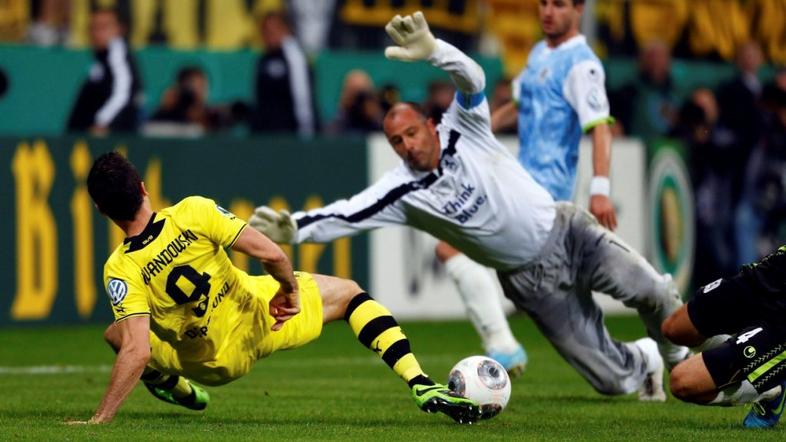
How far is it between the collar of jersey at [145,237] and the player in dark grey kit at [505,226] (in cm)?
117

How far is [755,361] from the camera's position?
7.93 m

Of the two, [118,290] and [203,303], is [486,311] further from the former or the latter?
[118,290]

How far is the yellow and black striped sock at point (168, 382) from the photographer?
8812 mm

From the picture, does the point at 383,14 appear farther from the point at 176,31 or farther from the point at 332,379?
the point at 332,379

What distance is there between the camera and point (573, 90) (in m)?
10.3

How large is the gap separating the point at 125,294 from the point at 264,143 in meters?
8.27

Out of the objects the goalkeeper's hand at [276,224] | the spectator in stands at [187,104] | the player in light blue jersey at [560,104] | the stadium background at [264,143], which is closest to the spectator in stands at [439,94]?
the stadium background at [264,143]

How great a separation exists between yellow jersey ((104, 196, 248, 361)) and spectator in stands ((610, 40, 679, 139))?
12627 mm

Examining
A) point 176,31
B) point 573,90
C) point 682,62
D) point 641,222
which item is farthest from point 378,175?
point 682,62

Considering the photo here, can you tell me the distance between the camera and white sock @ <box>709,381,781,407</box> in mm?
8117

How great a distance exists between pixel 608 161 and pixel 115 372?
3.55 metres

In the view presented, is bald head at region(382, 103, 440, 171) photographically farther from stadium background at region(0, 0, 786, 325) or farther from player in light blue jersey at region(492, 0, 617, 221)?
stadium background at region(0, 0, 786, 325)

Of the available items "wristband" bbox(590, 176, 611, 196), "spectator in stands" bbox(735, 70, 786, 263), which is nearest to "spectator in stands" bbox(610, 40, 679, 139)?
"spectator in stands" bbox(735, 70, 786, 263)

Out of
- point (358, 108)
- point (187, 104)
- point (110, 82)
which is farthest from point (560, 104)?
point (358, 108)
